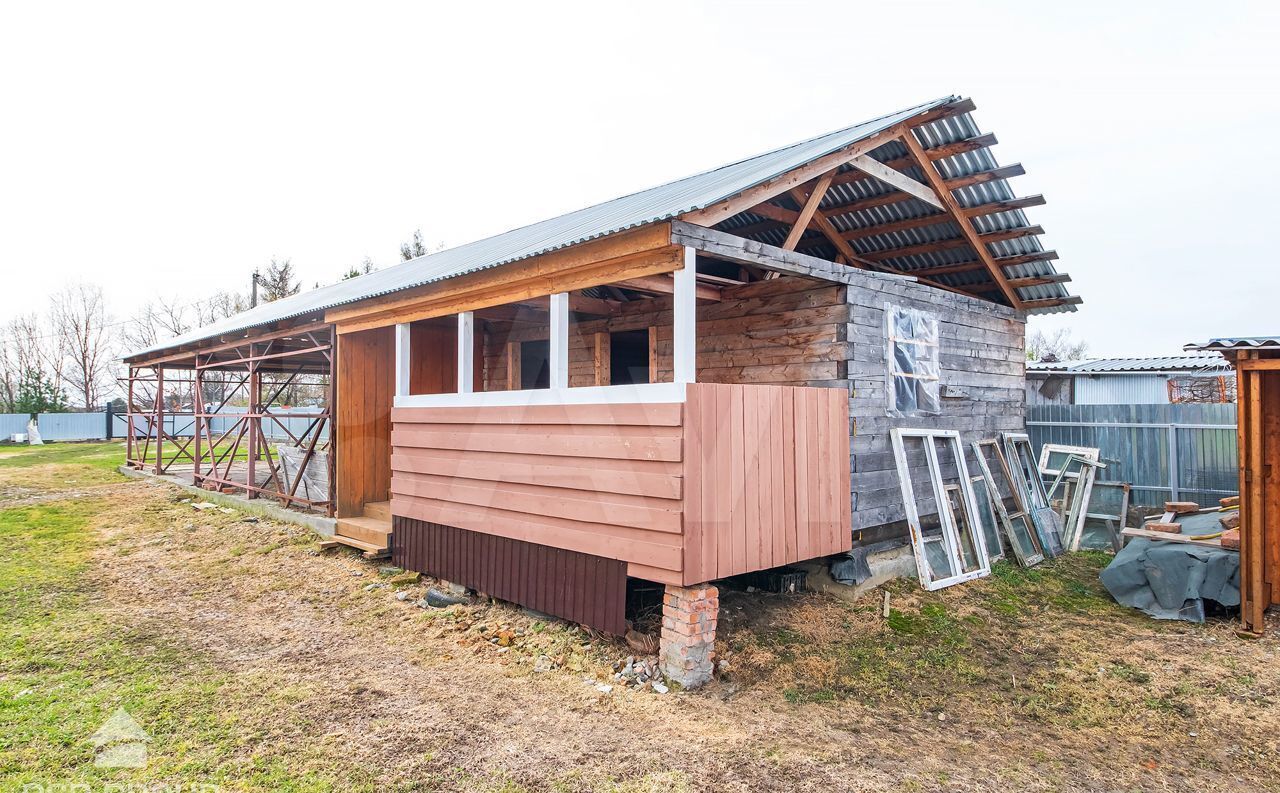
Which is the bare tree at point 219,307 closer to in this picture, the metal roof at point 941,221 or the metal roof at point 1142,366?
the metal roof at point 1142,366

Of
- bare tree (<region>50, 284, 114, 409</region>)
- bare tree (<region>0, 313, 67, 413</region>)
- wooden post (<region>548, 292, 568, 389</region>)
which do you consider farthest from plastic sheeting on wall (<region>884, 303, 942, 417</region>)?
bare tree (<region>0, 313, 67, 413</region>)

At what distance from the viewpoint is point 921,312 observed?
277 inches

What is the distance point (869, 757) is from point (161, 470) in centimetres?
1585

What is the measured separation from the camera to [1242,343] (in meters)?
5.33

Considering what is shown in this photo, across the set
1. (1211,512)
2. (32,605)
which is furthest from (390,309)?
(1211,512)

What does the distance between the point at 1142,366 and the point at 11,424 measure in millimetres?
35859

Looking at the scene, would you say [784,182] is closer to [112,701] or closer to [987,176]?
[987,176]

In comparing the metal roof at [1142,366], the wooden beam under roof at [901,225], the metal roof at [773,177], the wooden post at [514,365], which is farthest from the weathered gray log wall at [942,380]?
the metal roof at [1142,366]

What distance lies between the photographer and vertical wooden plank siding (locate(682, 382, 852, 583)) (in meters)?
4.47

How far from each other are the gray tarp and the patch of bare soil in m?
0.25

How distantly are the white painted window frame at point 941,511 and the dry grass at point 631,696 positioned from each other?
0.74 feet

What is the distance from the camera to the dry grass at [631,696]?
136 inches

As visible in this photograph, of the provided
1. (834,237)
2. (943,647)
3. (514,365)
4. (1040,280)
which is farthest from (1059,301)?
(514,365)

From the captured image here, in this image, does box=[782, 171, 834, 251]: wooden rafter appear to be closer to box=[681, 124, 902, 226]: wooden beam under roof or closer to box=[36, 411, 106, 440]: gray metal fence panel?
box=[681, 124, 902, 226]: wooden beam under roof
